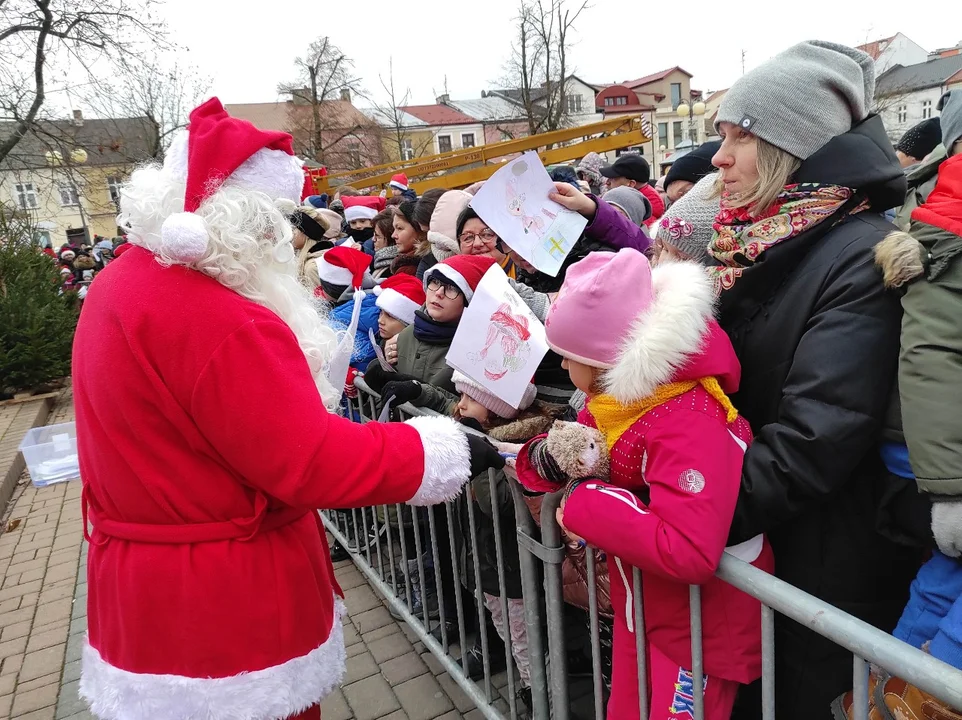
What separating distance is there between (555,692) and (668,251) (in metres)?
1.53

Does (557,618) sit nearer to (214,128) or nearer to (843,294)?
(843,294)

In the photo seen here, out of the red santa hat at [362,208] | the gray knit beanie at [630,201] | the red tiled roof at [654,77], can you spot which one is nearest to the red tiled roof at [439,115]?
the red tiled roof at [654,77]

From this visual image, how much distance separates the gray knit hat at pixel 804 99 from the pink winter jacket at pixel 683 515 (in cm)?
53

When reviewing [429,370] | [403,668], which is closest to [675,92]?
[429,370]

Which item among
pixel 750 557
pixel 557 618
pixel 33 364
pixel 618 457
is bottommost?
pixel 33 364

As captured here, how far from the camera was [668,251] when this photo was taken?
2408mm

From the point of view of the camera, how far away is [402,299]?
370cm

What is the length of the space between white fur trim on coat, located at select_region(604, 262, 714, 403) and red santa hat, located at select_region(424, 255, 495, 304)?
1399 millimetres

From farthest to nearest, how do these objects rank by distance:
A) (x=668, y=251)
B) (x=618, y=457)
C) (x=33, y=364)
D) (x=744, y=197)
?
A: (x=33, y=364) → (x=668, y=251) → (x=744, y=197) → (x=618, y=457)

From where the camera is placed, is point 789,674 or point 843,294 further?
point 789,674

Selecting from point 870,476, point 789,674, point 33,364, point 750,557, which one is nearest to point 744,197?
point 870,476

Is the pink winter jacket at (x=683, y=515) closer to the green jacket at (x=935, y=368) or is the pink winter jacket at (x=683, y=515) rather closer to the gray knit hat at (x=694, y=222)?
the green jacket at (x=935, y=368)

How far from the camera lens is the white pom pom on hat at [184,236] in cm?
151

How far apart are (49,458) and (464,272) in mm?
5725
